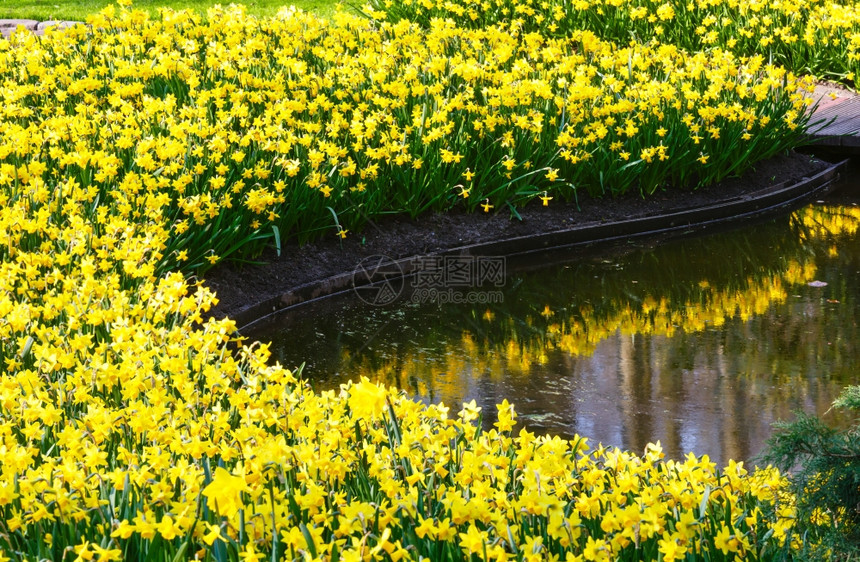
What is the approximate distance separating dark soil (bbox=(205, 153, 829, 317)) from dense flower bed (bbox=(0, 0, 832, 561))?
0.13m

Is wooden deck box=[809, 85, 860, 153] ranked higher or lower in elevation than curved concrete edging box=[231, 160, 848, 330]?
higher

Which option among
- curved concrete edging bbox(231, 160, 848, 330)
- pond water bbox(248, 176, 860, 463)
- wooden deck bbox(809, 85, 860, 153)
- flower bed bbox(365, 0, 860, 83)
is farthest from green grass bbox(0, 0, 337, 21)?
pond water bbox(248, 176, 860, 463)

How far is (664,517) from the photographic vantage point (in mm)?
2619

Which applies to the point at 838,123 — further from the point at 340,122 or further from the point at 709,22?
the point at 340,122

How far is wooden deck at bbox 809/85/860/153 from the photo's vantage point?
29.3 ft

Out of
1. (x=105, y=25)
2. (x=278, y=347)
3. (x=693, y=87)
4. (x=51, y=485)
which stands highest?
(x=105, y=25)

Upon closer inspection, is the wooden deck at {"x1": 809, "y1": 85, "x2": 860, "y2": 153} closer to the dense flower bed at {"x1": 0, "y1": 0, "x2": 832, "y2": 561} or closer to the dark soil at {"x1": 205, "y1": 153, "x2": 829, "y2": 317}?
the dense flower bed at {"x1": 0, "y1": 0, "x2": 832, "y2": 561}

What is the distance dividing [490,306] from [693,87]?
10.8 ft

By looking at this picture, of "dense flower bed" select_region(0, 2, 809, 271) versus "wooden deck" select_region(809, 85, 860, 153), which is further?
"wooden deck" select_region(809, 85, 860, 153)

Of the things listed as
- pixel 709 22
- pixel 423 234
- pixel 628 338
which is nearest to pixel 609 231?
pixel 423 234

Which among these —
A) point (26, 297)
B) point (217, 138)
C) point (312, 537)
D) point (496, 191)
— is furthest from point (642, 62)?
point (312, 537)

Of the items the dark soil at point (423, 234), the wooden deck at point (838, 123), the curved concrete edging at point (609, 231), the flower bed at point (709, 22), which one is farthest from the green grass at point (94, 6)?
the curved concrete edging at point (609, 231)

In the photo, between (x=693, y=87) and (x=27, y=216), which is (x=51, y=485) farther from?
(x=693, y=87)

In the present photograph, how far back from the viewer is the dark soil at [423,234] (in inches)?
235
